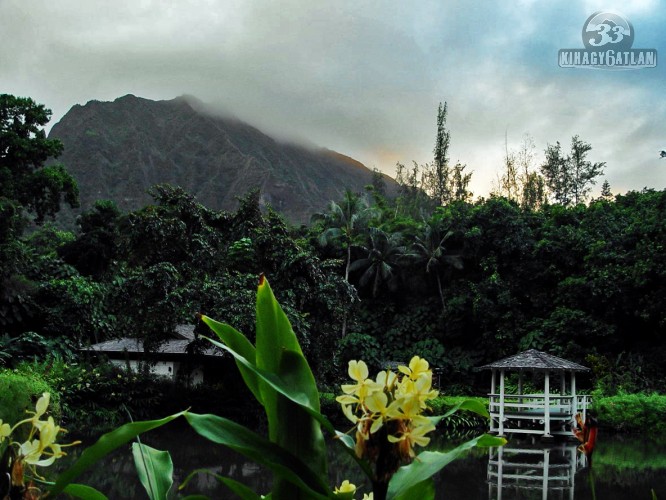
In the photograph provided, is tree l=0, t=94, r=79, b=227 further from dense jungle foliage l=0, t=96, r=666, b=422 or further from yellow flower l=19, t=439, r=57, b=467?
yellow flower l=19, t=439, r=57, b=467

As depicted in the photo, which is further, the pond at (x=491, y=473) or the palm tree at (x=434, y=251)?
the palm tree at (x=434, y=251)

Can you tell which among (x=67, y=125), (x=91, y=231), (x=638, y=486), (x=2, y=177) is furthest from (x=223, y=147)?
(x=638, y=486)

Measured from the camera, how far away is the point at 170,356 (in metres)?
17.1

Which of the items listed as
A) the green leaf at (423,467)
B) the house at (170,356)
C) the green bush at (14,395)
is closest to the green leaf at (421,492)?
the green leaf at (423,467)

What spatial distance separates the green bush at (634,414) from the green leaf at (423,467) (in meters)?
16.1

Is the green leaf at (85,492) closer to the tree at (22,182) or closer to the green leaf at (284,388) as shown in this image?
the green leaf at (284,388)

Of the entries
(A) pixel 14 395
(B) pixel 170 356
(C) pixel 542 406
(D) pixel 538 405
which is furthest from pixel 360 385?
(B) pixel 170 356

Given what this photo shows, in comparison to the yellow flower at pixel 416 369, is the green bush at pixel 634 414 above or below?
below

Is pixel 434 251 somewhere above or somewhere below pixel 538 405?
above

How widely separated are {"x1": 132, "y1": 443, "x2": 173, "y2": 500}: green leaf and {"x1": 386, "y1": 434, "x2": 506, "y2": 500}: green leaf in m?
0.35

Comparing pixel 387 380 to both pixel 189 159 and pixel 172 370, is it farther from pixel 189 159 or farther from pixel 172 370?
pixel 189 159

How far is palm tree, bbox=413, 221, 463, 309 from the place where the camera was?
78.7 feet

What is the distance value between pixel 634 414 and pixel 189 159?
67.4 meters

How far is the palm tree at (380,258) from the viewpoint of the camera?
24.8 metres
